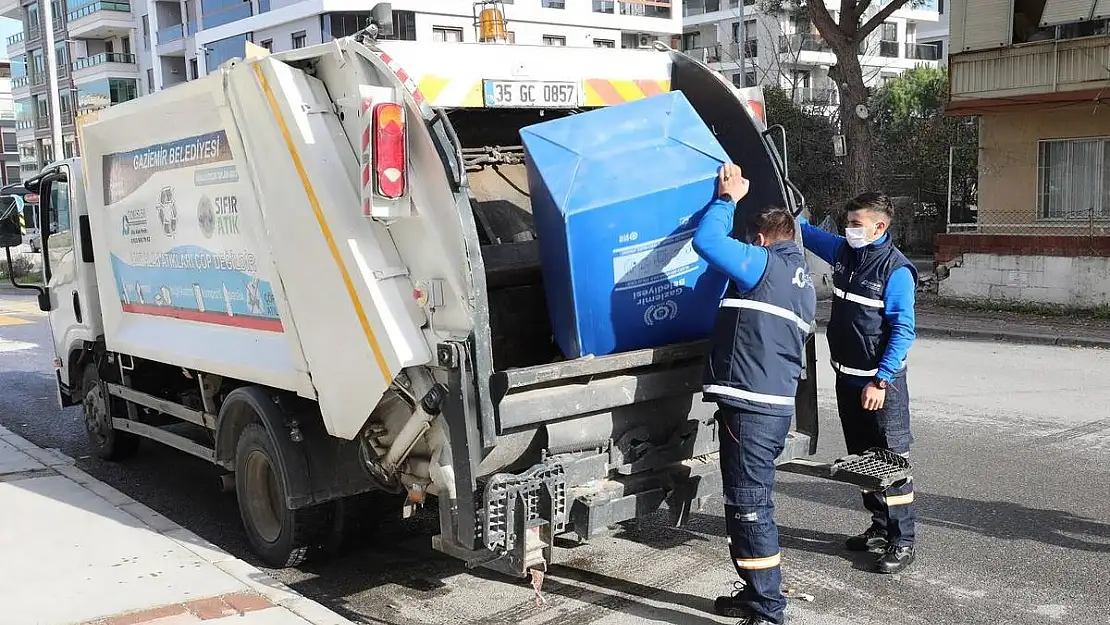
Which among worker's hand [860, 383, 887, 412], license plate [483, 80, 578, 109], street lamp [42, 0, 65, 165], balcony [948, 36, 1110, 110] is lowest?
worker's hand [860, 383, 887, 412]

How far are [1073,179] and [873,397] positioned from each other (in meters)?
12.5

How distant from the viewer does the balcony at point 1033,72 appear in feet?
44.6

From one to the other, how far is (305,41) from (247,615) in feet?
124

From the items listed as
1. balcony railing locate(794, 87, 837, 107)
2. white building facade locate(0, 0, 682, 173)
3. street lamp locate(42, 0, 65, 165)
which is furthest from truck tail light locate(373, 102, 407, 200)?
balcony railing locate(794, 87, 837, 107)

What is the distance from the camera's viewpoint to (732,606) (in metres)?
4.20

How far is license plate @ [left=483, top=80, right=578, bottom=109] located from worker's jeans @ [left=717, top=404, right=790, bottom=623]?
70.5 inches

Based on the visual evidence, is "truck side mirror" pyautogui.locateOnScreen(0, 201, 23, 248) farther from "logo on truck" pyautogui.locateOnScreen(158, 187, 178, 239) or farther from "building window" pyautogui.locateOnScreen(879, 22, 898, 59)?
"building window" pyautogui.locateOnScreen(879, 22, 898, 59)

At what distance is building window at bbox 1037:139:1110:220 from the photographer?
14.8 m

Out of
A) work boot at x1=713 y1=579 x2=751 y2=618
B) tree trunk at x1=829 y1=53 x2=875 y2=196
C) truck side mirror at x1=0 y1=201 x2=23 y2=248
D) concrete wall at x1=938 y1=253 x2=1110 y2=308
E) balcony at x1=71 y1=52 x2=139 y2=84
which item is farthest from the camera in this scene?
balcony at x1=71 y1=52 x2=139 y2=84

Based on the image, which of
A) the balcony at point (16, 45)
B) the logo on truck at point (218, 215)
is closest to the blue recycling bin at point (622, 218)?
the logo on truck at point (218, 215)

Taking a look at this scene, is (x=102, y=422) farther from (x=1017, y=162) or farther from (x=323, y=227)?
(x=1017, y=162)

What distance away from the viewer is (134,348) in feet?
21.0

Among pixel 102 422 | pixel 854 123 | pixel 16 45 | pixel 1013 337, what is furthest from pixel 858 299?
pixel 16 45

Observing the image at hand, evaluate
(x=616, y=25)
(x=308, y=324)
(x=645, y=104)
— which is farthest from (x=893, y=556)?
(x=616, y=25)
